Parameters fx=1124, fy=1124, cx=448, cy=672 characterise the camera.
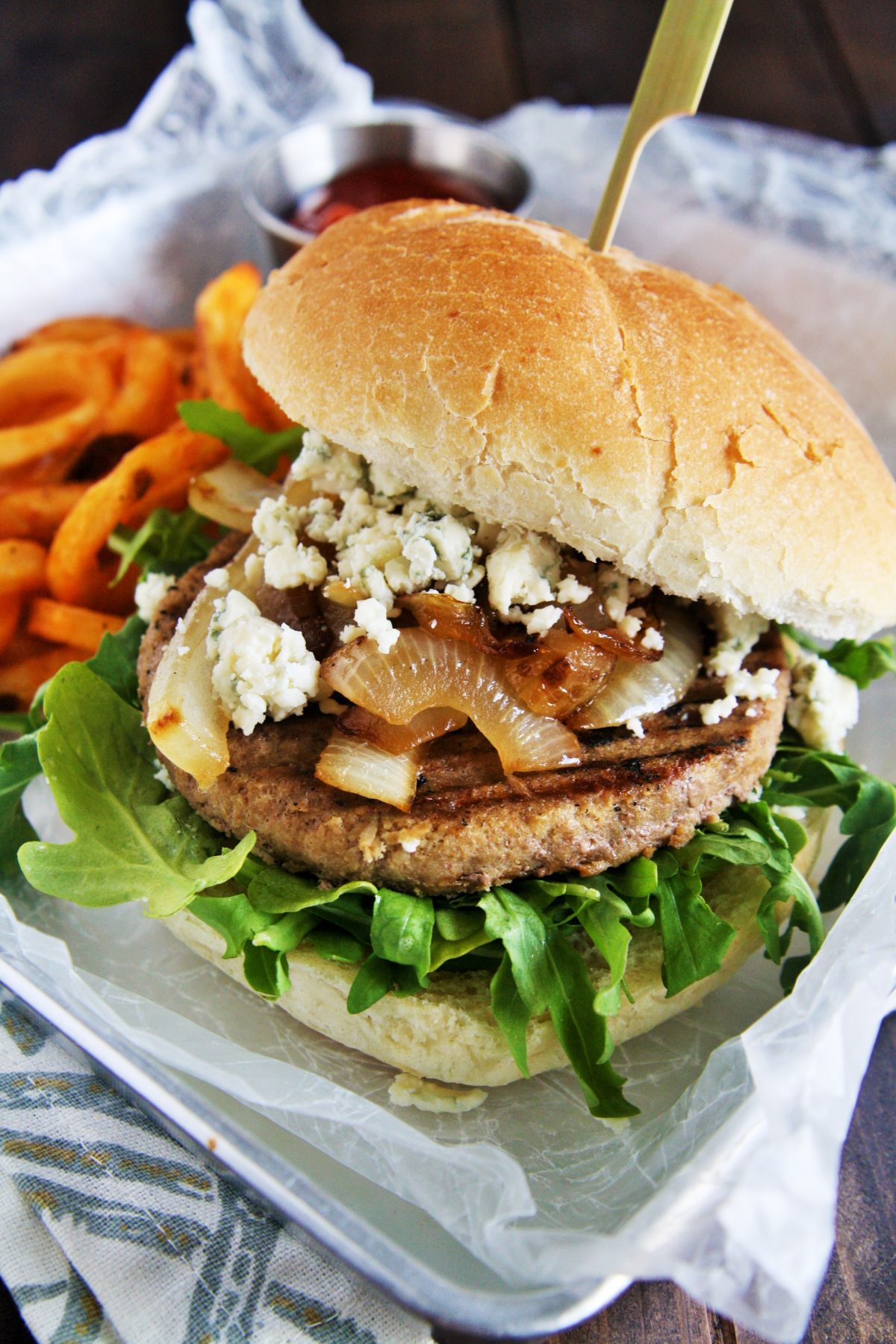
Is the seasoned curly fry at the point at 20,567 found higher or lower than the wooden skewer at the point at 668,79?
lower

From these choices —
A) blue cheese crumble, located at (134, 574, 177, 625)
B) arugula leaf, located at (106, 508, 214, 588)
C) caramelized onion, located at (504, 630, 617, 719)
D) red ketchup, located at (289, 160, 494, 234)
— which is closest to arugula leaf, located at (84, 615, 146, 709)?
blue cheese crumble, located at (134, 574, 177, 625)

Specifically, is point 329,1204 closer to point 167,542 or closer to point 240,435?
point 167,542

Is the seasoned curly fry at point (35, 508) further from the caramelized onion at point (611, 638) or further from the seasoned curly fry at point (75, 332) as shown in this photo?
the caramelized onion at point (611, 638)

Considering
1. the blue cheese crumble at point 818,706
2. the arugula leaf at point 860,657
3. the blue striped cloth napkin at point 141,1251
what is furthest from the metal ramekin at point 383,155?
the blue striped cloth napkin at point 141,1251

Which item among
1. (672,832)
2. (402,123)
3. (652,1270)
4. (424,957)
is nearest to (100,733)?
(424,957)

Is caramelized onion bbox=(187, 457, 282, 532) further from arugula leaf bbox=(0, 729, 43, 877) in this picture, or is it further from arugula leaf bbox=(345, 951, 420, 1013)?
arugula leaf bbox=(345, 951, 420, 1013)

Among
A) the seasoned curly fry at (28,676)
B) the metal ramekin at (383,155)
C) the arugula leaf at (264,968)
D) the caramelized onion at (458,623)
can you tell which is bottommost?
the seasoned curly fry at (28,676)
